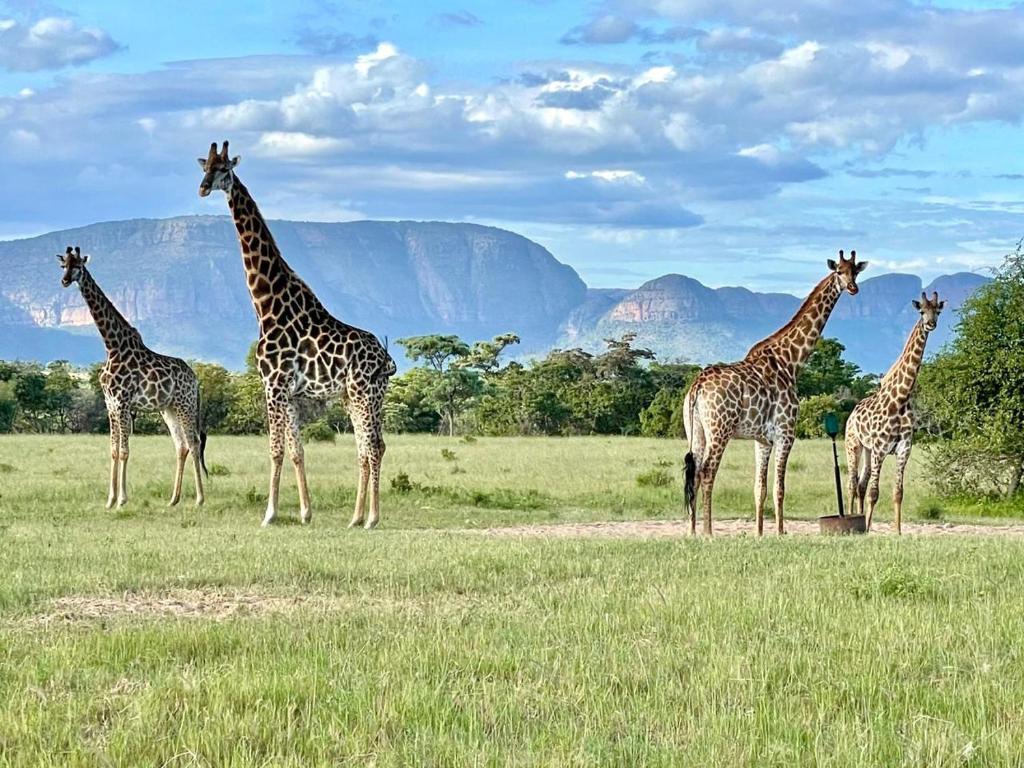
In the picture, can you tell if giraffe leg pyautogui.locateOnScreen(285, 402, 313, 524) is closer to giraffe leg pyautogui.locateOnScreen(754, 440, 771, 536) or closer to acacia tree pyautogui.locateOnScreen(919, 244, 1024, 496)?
giraffe leg pyautogui.locateOnScreen(754, 440, 771, 536)

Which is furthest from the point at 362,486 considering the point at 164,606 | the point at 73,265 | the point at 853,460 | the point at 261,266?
the point at 164,606

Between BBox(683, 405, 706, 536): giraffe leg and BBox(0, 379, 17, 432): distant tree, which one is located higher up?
BBox(0, 379, 17, 432): distant tree

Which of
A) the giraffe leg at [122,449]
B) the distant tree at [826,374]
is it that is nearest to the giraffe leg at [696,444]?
the giraffe leg at [122,449]

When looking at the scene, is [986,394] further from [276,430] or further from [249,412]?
[249,412]

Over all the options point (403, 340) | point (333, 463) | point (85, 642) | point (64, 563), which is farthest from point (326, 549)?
point (403, 340)

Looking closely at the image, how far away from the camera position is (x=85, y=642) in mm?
8406

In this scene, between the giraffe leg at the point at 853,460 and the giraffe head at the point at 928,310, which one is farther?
the giraffe leg at the point at 853,460

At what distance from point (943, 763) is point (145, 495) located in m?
18.0

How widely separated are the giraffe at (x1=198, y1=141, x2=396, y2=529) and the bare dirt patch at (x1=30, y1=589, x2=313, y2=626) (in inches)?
277

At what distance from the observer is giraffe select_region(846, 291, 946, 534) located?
19.3 meters

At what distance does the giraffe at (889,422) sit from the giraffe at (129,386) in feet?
31.5

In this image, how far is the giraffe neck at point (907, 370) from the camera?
19.4 m

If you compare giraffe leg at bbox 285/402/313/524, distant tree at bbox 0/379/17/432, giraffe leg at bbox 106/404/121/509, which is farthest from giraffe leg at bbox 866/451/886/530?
distant tree at bbox 0/379/17/432

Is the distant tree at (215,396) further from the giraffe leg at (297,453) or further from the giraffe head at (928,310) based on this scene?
the giraffe head at (928,310)
